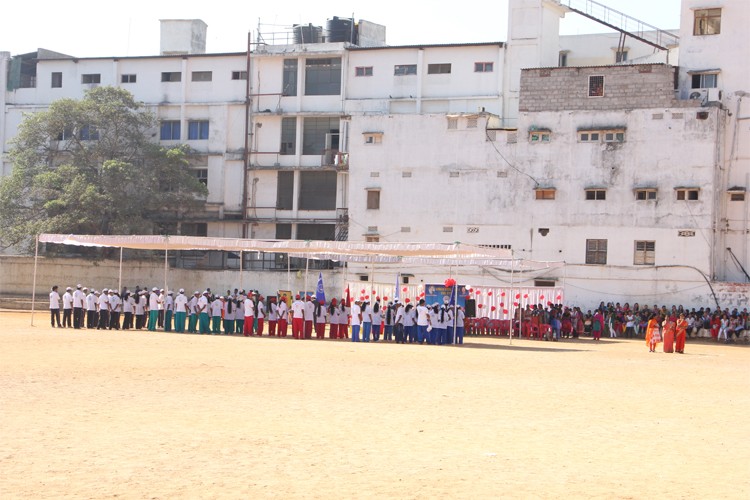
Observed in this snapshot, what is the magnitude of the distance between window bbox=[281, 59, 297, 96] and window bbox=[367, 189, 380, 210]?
807cm

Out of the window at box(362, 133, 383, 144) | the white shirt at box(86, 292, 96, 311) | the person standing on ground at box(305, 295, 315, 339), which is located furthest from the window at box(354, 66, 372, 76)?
the white shirt at box(86, 292, 96, 311)

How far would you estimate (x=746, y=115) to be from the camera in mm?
44000

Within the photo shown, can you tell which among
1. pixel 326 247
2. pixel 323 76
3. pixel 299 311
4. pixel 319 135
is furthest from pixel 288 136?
pixel 326 247

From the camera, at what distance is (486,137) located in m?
47.2

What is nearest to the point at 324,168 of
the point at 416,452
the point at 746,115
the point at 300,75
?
the point at 300,75

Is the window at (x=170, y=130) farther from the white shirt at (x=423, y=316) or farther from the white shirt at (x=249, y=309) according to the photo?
the white shirt at (x=423, y=316)

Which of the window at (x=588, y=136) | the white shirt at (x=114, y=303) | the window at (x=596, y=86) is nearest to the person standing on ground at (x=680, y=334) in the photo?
the window at (x=588, y=136)

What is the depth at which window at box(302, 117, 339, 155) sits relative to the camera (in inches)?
2094

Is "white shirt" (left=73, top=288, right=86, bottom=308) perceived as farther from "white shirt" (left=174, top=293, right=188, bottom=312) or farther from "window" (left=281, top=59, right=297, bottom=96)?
"window" (left=281, top=59, right=297, bottom=96)

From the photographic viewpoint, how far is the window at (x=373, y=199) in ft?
161

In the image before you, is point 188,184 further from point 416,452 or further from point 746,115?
point 416,452

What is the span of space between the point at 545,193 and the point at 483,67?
8.43m

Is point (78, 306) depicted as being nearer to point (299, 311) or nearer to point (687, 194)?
point (299, 311)

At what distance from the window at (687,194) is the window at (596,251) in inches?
145
